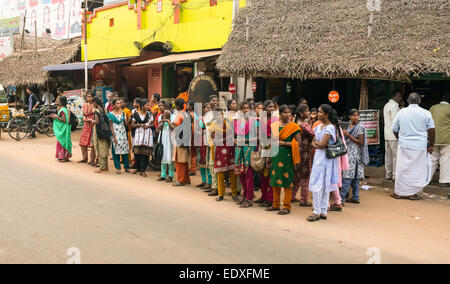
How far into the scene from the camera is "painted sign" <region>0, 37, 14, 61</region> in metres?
22.7

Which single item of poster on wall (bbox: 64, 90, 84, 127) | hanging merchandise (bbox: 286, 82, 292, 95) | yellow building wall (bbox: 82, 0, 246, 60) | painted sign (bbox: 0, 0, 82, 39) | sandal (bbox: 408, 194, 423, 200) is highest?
painted sign (bbox: 0, 0, 82, 39)

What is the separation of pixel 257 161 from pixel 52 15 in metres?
28.7

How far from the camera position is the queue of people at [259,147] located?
19.2ft

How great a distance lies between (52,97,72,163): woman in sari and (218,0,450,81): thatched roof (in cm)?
414

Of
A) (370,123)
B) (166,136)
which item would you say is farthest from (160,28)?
(370,123)

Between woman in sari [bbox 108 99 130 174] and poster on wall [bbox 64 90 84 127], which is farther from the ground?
poster on wall [bbox 64 90 84 127]

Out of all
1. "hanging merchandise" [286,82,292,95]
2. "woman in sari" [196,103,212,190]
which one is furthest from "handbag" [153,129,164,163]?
"hanging merchandise" [286,82,292,95]

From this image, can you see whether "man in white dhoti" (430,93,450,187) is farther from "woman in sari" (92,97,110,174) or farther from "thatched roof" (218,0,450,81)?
"woman in sari" (92,97,110,174)

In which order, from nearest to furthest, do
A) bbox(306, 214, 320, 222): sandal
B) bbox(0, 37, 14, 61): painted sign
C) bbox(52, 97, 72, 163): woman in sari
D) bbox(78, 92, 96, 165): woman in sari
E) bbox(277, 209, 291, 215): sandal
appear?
bbox(306, 214, 320, 222): sandal, bbox(277, 209, 291, 215): sandal, bbox(78, 92, 96, 165): woman in sari, bbox(52, 97, 72, 163): woman in sari, bbox(0, 37, 14, 61): painted sign

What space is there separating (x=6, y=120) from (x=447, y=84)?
14443 millimetres

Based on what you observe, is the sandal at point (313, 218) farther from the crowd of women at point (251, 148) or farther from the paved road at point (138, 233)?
the paved road at point (138, 233)

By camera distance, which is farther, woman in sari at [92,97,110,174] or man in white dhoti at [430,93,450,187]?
woman in sari at [92,97,110,174]

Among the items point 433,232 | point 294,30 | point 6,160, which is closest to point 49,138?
point 6,160

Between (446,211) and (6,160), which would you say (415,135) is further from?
(6,160)
